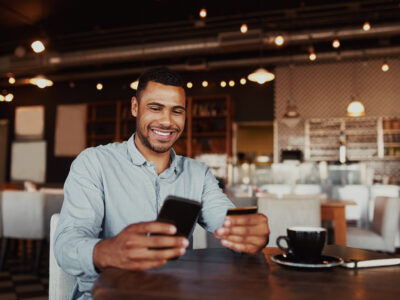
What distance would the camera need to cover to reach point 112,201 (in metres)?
1.37

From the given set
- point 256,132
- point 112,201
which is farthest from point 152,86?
point 256,132

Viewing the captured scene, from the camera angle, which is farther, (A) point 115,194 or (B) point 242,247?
(A) point 115,194

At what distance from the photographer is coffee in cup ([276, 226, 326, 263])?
1.06m

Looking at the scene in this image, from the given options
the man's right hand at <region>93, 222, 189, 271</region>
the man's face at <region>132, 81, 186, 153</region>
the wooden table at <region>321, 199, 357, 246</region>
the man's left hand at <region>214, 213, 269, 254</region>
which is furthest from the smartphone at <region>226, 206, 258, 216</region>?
the wooden table at <region>321, 199, 357, 246</region>

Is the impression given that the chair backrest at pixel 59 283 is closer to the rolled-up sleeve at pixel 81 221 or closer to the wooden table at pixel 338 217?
the rolled-up sleeve at pixel 81 221

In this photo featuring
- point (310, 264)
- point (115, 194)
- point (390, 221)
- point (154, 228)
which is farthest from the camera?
point (390, 221)

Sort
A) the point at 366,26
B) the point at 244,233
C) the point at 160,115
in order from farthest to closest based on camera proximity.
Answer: the point at 366,26, the point at 160,115, the point at 244,233

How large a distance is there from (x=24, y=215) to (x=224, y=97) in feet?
19.1

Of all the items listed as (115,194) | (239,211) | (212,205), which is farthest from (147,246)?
(212,205)

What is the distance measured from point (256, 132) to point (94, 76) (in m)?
5.05

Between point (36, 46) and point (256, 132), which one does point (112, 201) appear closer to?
point (36, 46)

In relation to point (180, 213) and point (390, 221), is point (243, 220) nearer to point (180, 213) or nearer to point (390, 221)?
point (180, 213)

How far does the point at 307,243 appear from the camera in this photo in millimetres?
1063

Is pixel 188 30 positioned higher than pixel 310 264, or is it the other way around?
pixel 188 30
